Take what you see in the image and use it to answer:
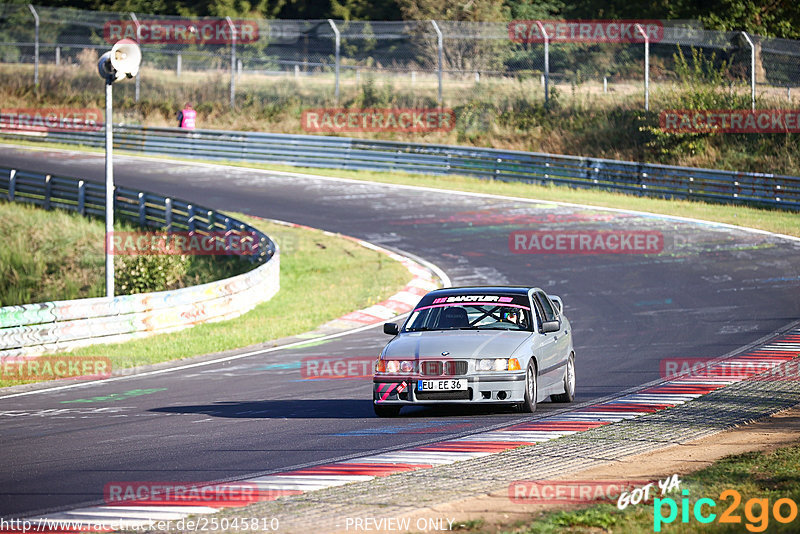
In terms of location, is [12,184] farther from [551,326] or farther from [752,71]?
[551,326]

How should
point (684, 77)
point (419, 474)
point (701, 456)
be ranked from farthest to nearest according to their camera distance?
1. point (684, 77)
2. point (701, 456)
3. point (419, 474)

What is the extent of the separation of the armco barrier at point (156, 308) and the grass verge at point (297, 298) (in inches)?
8.9

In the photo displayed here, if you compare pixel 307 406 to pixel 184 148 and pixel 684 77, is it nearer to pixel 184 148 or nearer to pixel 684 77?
pixel 684 77

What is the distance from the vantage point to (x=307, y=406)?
11.8m

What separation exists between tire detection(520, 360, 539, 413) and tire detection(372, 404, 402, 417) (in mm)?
1334

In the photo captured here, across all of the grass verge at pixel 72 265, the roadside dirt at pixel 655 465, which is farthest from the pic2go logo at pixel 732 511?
the grass verge at pixel 72 265

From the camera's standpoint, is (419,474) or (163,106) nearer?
(419,474)

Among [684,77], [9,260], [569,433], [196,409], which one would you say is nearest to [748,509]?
[569,433]

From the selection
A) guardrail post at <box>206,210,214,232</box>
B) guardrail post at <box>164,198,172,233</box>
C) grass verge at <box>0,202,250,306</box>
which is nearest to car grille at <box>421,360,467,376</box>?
grass verge at <box>0,202,250,306</box>

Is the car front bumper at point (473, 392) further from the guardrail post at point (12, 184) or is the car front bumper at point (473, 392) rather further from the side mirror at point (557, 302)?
the guardrail post at point (12, 184)

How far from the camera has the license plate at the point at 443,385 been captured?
1053 cm

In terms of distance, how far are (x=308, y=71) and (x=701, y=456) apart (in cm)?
3731

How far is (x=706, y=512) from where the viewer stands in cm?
662

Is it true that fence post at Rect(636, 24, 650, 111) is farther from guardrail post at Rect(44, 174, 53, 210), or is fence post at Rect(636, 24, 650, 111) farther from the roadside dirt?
the roadside dirt
